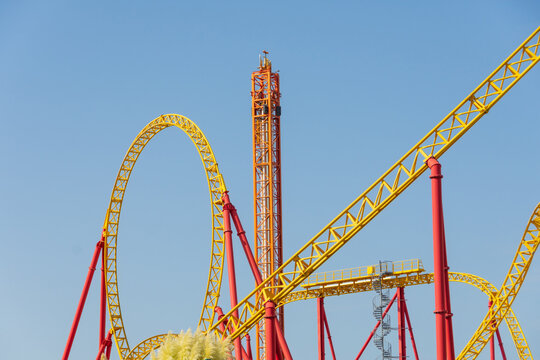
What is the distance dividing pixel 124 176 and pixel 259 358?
45.0 feet

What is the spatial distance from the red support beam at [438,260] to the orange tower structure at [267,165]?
2877 cm

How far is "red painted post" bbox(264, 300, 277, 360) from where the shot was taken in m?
31.5

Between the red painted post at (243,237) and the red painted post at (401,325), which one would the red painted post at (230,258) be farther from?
the red painted post at (401,325)

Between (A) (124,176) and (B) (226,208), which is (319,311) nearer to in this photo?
(B) (226,208)

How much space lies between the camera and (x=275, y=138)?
5900cm

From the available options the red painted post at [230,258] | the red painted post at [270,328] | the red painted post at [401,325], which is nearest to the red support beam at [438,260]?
the red painted post at [270,328]

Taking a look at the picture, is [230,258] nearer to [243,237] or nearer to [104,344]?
[243,237]

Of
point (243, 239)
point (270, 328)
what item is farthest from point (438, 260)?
point (243, 239)

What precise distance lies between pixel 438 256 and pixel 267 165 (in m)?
31.5

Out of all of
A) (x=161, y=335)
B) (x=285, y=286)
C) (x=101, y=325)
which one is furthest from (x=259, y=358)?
(x=285, y=286)

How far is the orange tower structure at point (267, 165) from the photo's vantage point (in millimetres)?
57125

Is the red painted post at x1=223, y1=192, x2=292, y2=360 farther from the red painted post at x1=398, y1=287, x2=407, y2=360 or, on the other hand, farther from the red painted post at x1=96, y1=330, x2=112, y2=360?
the red painted post at x1=96, y1=330, x2=112, y2=360

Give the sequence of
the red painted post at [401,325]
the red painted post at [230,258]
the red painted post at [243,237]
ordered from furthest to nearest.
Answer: the red painted post at [243,237] → the red painted post at [230,258] → the red painted post at [401,325]

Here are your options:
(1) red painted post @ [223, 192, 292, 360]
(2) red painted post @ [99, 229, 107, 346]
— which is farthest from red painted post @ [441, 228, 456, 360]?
(2) red painted post @ [99, 229, 107, 346]
